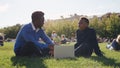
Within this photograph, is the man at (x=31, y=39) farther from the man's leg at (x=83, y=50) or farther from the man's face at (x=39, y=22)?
the man's leg at (x=83, y=50)

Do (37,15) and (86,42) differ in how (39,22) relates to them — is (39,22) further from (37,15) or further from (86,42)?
(86,42)

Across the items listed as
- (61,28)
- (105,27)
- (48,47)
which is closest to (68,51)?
(48,47)

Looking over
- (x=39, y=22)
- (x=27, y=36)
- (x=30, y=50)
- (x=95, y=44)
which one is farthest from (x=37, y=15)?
(x=95, y=44)

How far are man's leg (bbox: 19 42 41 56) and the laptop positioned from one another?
0.61m

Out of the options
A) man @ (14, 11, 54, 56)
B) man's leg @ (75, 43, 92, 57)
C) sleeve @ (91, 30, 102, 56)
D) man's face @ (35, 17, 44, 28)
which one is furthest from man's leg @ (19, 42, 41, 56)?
sleeve @ (91, 30, 102, 56)

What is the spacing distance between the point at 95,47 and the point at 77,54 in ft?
2.43

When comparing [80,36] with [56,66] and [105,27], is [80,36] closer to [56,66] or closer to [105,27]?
[56,66]

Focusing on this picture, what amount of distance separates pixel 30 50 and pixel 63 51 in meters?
1.03

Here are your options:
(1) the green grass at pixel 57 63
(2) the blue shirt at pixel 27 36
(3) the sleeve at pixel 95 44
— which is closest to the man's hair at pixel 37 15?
(2) the blue shirt at pixel 27 36

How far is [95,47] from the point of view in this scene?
10438 millimetres

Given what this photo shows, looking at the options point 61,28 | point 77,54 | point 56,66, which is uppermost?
point 56,66

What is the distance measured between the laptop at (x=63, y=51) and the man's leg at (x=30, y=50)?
0.61 metres

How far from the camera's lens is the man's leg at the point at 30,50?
928cm

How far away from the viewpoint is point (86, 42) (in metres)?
10.7
